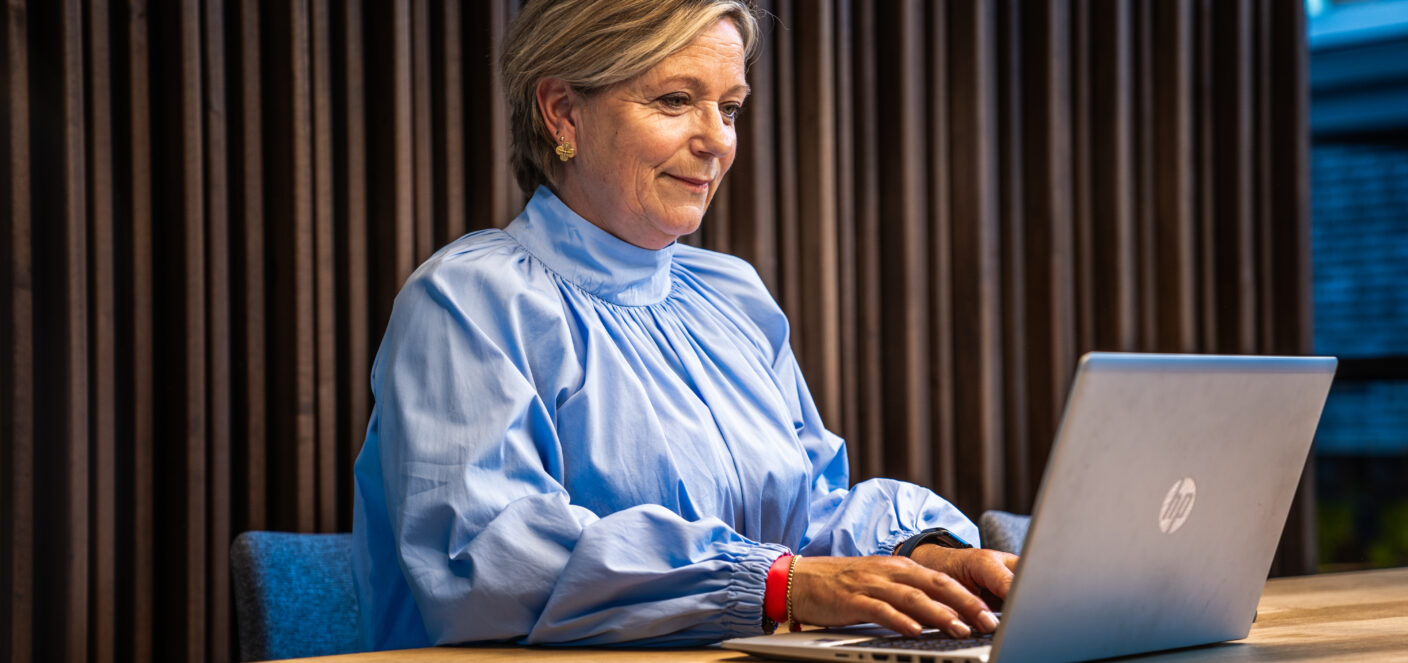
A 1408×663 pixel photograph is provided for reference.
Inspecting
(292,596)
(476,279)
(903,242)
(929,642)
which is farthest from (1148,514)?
(903,242)

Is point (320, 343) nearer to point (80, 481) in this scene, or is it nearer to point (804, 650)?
point (80, 481)

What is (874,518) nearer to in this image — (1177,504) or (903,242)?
(1177,504)

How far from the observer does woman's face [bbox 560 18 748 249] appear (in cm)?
171

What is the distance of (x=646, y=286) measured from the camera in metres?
1.80

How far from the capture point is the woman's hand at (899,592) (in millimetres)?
1126

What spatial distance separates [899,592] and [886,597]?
0.01m

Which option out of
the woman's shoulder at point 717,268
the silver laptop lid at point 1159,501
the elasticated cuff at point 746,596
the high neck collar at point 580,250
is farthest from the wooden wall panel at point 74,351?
the silver laptop lid at point 1159,501

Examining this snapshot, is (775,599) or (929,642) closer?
(929,642)

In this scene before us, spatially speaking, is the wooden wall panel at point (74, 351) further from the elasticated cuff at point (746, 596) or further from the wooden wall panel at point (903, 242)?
the wooden wall panel at point (903, 242)

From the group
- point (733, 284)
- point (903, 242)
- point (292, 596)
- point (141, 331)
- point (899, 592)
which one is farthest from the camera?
point (903, 242)

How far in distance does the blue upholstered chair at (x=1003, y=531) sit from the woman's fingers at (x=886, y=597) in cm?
119

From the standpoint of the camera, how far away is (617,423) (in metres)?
1.56

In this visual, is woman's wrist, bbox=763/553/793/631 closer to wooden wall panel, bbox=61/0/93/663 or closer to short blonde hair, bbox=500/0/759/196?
short blonde hair, bbox=500/0/759/196

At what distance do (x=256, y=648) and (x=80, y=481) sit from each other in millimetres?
447
